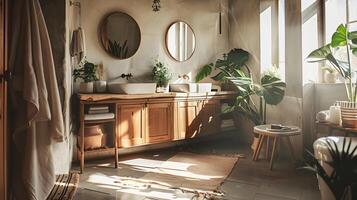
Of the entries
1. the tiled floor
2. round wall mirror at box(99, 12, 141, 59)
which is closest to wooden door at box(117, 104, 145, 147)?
the tiled floor

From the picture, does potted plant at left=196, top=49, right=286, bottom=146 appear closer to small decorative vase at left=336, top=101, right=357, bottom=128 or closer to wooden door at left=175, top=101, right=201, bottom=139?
wooden door at left=175, top=101, right=201, bottom=139

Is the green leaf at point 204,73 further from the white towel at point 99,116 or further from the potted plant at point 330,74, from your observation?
the white towel at point 99,116

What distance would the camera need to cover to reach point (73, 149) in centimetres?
355

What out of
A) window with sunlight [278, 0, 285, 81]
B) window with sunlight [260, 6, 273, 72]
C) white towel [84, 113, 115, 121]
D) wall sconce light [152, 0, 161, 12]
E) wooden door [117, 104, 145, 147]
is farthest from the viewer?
window with sunlight [260, 6, 273, 72]

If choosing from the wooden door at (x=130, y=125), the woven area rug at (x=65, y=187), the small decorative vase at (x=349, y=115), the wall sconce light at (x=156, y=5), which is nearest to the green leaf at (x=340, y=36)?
the small decorative vase at (x=349, y=115)

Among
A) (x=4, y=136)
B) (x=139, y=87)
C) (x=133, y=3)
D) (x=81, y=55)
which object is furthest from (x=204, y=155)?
(x=4, y=136)

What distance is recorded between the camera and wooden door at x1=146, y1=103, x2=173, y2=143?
12.1 ft

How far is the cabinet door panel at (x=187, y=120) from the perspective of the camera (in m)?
3.98

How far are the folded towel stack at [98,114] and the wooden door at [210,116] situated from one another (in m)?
1.57

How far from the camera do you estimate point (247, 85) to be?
3.84m

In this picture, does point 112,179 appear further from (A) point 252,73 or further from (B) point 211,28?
(B) point 211,28

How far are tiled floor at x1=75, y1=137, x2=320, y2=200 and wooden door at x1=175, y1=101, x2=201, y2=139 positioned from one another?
46 centimetres

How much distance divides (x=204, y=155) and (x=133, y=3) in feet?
8.51

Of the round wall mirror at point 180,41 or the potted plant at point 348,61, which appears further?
the round wall mirror at point 180,41
